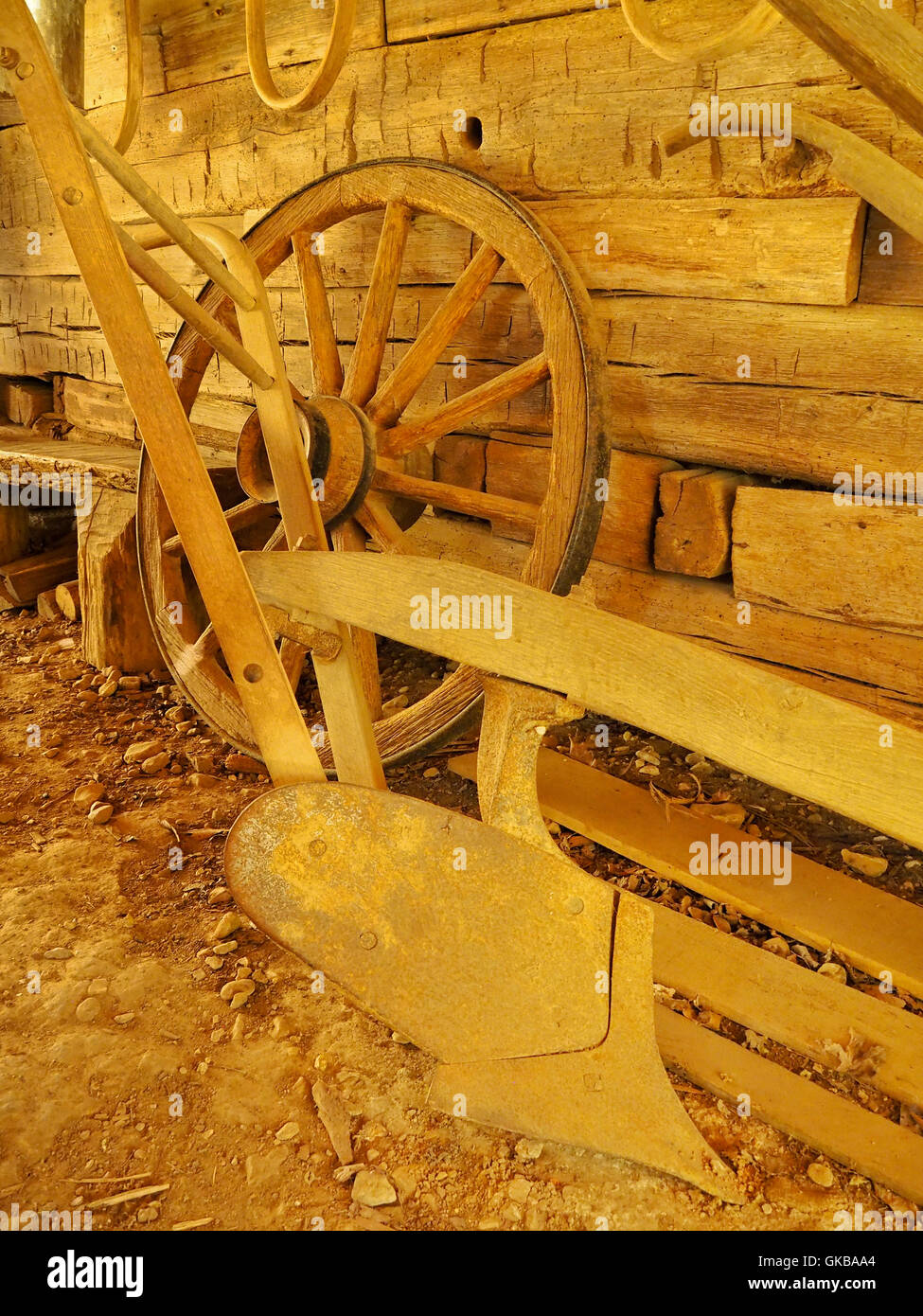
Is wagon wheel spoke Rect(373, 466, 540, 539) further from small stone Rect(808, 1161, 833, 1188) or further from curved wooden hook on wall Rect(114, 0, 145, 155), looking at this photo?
small stone Rect(808, 1161, 833, 1188)

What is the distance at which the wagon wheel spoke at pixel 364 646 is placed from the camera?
2432mm

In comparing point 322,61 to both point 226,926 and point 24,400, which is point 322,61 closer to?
point 226,926

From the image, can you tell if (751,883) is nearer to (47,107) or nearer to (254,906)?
(254,906)

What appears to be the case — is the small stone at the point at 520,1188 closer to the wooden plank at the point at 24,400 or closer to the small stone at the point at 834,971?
the small stone at the point at 834,971

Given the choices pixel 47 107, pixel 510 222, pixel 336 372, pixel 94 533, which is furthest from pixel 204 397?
pixel 47 107

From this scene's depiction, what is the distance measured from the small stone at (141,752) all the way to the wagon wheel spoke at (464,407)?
1150 mm

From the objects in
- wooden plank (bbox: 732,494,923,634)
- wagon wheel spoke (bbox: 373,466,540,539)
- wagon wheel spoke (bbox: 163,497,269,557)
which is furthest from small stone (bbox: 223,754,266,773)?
wooden plank (bbox: 732,494,923,634)

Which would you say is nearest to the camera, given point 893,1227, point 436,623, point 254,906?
point 893,1227

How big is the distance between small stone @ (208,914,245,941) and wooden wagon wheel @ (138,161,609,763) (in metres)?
0.49

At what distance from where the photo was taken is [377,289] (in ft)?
8.14

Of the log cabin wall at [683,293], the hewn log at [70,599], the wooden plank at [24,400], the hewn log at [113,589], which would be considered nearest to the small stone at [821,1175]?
the log cabin wall at [683,293]

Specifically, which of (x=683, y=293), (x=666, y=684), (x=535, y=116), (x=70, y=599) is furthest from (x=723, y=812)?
(x=70, y=599)

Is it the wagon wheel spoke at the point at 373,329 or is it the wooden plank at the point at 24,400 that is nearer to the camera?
the wagon wheel spoke at the point at 373,329

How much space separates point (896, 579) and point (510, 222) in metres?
1.15
